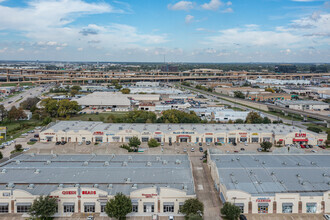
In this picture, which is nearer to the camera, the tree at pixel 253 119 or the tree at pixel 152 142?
the tree at pixel 152 142

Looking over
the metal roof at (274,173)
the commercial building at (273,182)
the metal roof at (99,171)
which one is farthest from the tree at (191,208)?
the metal roof at (274,173)

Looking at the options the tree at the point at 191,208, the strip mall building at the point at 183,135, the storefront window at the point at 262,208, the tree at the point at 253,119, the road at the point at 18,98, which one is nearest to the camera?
the tree at the point at 191,208

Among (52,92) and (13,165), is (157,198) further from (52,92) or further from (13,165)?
(52,92)

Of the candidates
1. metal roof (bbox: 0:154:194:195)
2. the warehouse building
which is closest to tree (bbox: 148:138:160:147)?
metal roof (bbox: 0:154:194:195)

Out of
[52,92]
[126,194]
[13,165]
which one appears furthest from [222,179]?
[52,92]

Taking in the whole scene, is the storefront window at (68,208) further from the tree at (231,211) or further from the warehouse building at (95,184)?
the tree at (231,211)

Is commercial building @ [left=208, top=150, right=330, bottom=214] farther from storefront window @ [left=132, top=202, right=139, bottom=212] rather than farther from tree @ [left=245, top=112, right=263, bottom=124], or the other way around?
tree @ [left=245, top=112, right=263, bottom=124]
